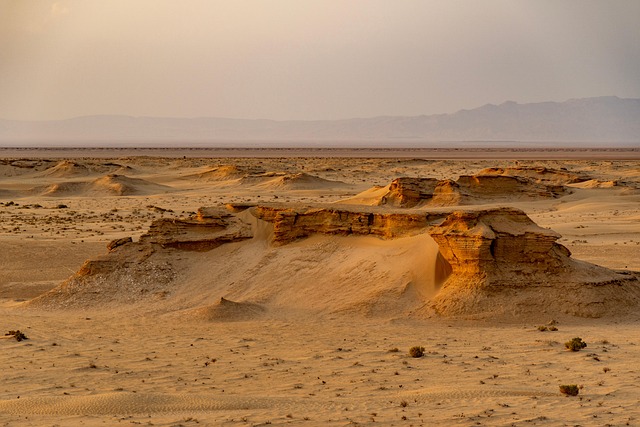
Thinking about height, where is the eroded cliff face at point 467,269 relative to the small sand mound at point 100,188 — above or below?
above

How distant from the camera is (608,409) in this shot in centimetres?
1050

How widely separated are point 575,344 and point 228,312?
7.04 meters

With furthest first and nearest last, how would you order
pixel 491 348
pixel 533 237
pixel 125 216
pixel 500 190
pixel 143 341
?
1. pixel 500 190
2. pixel 125 216
3. pixel 533 237
4. pixel 143 341
5. pixel 491 348

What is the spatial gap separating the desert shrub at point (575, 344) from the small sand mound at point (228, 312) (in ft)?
21.0

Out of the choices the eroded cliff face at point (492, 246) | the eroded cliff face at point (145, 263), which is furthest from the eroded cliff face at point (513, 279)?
the eroded cliff face at point (145, 263)

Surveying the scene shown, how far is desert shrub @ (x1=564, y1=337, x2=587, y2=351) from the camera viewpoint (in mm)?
13883

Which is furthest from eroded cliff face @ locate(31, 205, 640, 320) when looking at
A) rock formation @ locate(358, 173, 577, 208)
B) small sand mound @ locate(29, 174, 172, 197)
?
small sand mound @ locate(29, 174, 172, 197)

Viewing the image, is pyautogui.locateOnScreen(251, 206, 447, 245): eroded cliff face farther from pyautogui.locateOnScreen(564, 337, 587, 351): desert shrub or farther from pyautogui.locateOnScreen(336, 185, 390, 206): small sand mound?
pyautogui.locateOnScreen(336, 185, 390, 206): small sand mound

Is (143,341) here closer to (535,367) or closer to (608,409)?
(535,367)

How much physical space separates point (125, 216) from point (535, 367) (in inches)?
1214

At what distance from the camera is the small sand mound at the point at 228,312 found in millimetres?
17234

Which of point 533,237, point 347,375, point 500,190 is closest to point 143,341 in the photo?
point 347,375

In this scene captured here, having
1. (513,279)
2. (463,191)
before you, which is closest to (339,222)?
(513,279)

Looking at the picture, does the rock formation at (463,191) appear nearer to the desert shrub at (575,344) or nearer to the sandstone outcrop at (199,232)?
the sandstone outcrop at (199,232)
